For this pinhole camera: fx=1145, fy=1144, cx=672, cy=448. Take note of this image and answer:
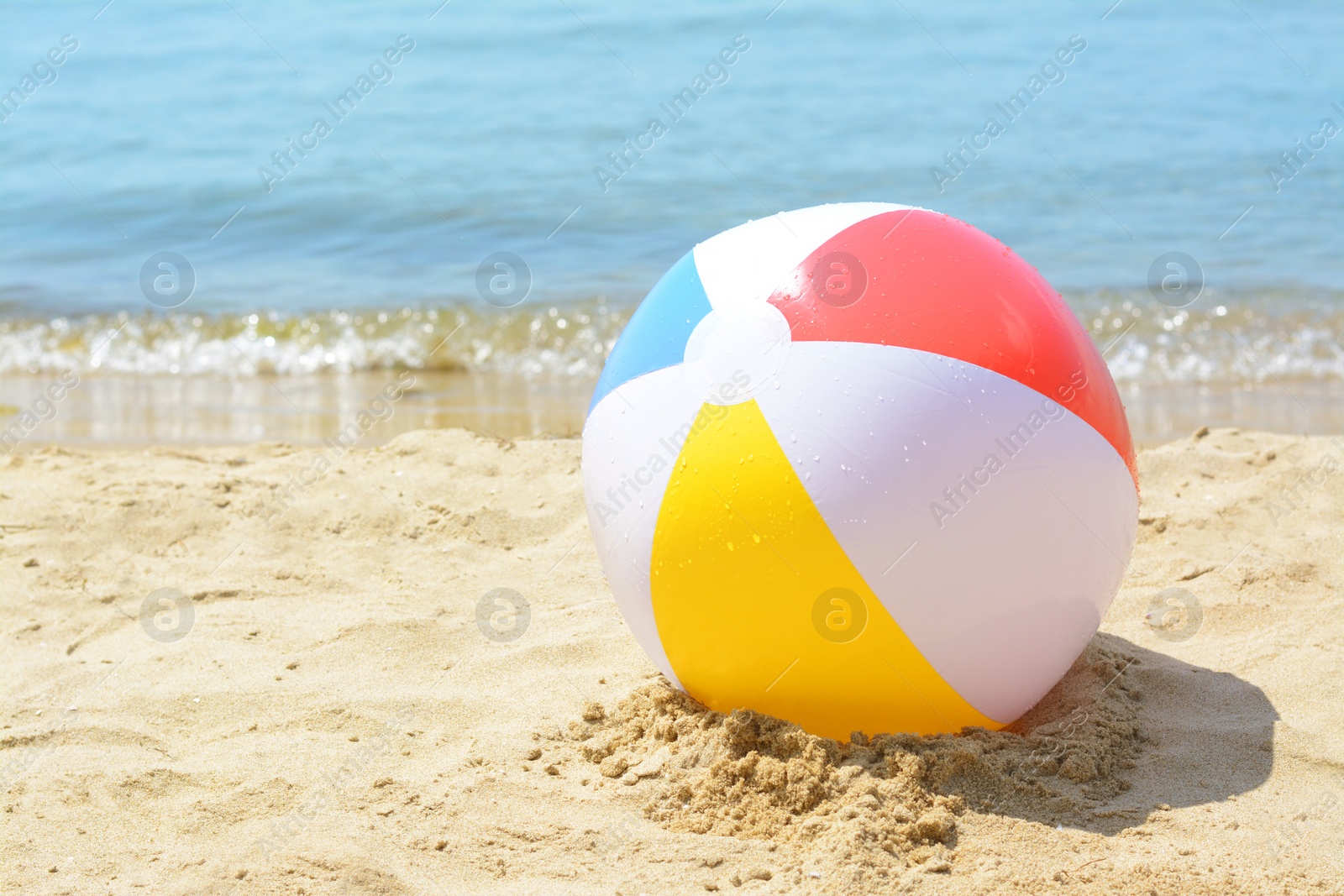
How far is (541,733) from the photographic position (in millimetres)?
3531

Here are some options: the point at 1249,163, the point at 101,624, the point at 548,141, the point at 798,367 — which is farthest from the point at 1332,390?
the point at 548,141

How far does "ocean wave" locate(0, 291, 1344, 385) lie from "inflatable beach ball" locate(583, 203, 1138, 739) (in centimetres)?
519

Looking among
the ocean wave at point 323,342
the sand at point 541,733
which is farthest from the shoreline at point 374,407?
the sand at point 541,733

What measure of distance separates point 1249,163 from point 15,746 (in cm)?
1237

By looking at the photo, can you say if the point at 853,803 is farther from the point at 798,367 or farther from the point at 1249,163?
the point at 1249,163

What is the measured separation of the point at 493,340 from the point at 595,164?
481 cm

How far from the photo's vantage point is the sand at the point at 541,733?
2.87 metres

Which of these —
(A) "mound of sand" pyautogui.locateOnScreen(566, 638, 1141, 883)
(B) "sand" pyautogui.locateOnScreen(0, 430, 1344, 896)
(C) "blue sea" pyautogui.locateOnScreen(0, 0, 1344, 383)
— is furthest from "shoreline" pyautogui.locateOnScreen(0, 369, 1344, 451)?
(A) "mound of sand" pyautogui.locateOnScreen(566, 638, 1141, 883)

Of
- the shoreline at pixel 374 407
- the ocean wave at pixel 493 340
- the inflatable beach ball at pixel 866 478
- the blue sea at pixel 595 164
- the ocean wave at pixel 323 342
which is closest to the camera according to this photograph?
the inflatable beach ball at pixel 866 478

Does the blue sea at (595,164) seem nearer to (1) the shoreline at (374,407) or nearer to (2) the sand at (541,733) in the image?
(1) the shoreline at (374,407)

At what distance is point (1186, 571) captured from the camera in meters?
4.48

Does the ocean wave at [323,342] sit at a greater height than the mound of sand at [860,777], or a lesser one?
greater

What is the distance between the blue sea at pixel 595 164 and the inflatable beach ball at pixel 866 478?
539 centimetres

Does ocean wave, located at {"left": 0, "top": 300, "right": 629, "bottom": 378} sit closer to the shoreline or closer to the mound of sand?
the shoreline
